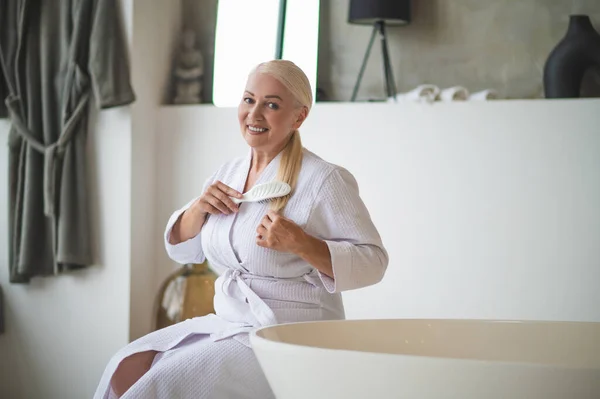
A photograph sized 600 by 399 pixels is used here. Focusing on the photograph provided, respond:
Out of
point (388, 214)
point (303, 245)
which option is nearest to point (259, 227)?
point (303, 245)

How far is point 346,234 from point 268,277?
0.69ft

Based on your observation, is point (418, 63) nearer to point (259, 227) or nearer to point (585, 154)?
point (585, 154)

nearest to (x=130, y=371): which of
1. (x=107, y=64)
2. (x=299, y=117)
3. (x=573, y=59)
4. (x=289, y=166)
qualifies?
(x=289, y=166)

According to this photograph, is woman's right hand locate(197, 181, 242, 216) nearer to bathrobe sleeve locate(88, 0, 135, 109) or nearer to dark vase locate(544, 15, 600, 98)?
bathrobe sleeve locate(88, 0, 135, 109)

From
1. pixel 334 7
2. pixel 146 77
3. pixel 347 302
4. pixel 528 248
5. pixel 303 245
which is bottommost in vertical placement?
pixel 347 302

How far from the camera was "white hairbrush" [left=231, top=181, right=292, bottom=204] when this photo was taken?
2289mm

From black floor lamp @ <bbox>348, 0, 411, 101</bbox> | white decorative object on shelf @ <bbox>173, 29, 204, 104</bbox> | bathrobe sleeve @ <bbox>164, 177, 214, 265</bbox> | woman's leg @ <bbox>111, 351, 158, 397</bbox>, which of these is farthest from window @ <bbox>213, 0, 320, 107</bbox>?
woman's leg @ <bbox>111, 351, 158, 397</bbox>

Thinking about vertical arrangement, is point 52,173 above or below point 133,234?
above

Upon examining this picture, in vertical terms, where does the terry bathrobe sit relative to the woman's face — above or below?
below

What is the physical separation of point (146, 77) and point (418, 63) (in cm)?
122

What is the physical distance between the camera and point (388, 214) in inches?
155

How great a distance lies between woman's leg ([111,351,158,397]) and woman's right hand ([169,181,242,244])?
320 millimetres

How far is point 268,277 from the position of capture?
7.48 feet

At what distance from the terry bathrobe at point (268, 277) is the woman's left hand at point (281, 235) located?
0.08 metres
